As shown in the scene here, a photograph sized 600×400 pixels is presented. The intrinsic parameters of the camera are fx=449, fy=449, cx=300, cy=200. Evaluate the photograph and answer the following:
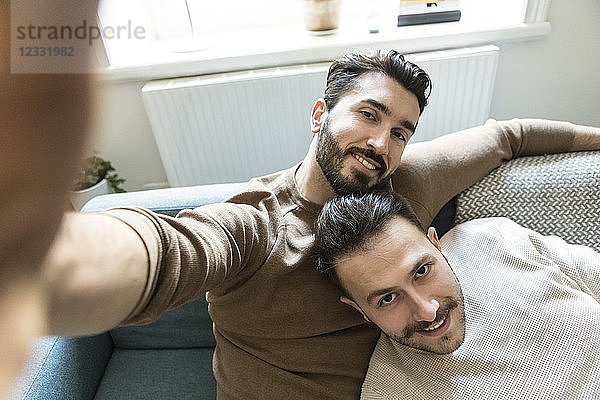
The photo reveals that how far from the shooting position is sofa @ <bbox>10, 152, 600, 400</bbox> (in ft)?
4.29

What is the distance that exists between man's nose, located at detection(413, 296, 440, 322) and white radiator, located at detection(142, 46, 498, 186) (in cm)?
107

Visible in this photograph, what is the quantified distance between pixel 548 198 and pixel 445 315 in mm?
595

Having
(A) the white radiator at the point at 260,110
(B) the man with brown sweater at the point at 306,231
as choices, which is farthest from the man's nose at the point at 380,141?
(A) the white radiator at the point at 260,110

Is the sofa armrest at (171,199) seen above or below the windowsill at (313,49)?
below

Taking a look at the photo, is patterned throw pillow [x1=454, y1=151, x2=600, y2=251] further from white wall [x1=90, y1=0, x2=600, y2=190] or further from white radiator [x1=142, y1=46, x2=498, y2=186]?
white wall [x1=90, y1=0, x2=600, y2=190]

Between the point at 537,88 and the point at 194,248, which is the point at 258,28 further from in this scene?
the point at 194,248

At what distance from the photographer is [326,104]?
1.31m

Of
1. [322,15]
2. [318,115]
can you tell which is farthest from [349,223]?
[322,15]

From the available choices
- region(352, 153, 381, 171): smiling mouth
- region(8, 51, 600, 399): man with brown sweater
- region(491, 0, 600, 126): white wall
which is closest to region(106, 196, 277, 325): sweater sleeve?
region(8, 51, 600, 399): man with brown sweater

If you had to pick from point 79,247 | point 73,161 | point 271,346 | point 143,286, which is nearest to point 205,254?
point 143,286

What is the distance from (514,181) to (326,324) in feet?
2.40

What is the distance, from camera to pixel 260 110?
183cm

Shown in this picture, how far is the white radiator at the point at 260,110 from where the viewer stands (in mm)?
1776

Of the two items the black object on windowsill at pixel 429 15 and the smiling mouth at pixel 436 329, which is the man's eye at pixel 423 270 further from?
the black object on windowsill at pixel 429 15
